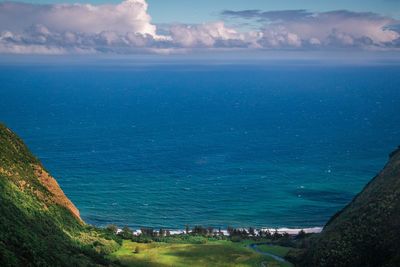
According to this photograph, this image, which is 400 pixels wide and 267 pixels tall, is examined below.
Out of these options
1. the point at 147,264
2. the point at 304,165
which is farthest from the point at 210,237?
the point at 304,165

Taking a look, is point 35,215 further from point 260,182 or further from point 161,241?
point 260,182

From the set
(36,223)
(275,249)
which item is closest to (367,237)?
(275,249)

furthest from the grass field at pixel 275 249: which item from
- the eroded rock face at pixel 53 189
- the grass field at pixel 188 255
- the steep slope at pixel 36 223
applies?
the eroded rock face at pixel 53 189

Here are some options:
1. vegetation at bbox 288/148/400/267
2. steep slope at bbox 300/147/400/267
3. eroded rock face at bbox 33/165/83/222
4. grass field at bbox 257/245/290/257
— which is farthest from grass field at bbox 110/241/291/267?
eroded rock face at bbox 33/165/83/222

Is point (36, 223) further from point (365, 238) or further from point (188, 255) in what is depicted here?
point (365, 238)

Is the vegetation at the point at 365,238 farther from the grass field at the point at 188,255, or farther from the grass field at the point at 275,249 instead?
the grass field at the point at 188,255

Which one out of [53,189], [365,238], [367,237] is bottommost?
[365,238]
